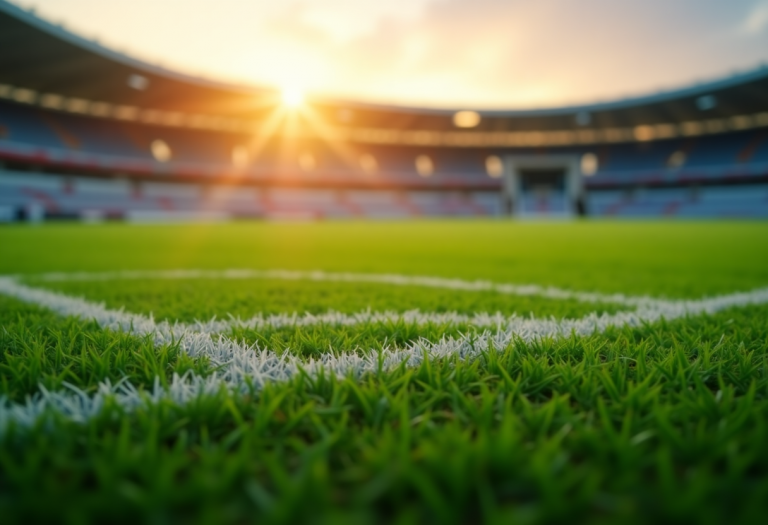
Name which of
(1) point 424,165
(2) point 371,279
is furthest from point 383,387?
(1) point 424,165

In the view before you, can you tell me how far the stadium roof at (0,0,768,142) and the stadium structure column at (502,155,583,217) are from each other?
12.0 feet

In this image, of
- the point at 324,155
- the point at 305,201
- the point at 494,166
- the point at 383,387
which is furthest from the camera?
the point at 494,166

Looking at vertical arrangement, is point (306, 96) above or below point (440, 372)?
above

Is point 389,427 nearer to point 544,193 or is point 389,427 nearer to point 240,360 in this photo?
point 240,360

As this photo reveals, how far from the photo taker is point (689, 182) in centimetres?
3809

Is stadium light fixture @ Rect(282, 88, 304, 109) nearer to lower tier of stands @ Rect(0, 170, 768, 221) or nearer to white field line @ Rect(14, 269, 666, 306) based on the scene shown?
lower tier of stands @ Rect(0, 170, 768, 221)

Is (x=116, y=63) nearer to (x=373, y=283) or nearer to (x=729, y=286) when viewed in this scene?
(x=373, y=283)

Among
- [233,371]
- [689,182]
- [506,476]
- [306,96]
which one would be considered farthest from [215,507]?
[689,182]

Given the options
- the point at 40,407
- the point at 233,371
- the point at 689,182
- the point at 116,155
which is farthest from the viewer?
the point at 689,182

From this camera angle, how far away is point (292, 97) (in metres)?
35.0

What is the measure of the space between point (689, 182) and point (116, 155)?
4377 centimetres

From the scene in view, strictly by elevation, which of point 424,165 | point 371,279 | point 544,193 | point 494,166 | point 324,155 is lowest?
point 371,279

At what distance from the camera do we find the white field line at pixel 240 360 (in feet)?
3.26

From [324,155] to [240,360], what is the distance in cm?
4146
